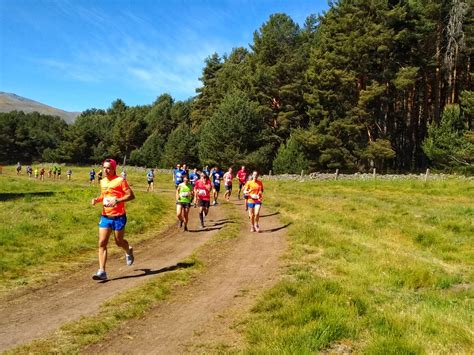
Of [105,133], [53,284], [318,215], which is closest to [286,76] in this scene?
[318,215]

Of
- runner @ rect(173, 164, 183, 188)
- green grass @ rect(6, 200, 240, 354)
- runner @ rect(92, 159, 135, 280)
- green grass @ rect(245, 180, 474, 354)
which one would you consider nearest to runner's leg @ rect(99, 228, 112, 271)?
runner @ rect(92, 159, 135, 280)

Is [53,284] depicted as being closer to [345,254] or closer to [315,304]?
[315,304]

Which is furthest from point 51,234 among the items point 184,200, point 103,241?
point 103,241

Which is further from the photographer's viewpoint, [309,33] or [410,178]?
[309,33]

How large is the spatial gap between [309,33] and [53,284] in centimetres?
6300

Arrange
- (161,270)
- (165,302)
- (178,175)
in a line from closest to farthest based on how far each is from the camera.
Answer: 1. (165,302)
2. (161,270)
3. (178,175)

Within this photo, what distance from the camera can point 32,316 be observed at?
7.12m

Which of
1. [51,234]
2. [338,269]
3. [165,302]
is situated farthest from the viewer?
[51,234]

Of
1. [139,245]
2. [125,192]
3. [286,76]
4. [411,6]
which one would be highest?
[411,6]

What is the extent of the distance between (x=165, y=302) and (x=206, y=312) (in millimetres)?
913

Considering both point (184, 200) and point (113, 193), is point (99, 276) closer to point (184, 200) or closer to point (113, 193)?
point (113, 193)

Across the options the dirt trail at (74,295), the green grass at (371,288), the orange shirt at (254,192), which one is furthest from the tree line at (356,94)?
the dirt trail at (74,295)

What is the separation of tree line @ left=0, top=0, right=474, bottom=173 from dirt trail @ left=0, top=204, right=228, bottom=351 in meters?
33.2

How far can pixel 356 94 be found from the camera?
49.7 metres
